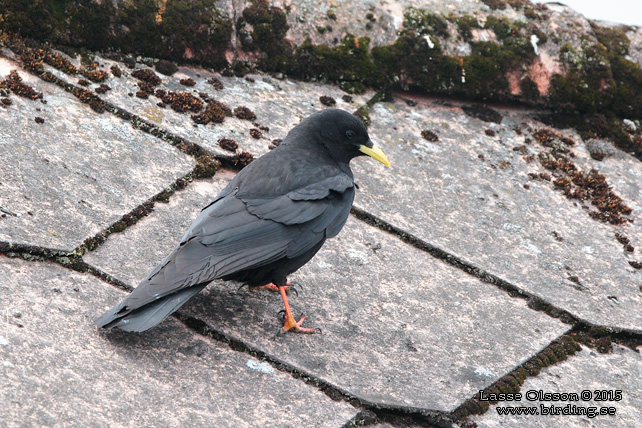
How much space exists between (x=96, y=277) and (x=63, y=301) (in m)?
0.23

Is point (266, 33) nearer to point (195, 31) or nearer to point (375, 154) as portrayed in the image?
point (195, 31)

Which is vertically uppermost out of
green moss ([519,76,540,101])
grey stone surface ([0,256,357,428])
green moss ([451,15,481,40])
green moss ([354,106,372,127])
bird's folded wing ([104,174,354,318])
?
green moss ([451,15,481,40])

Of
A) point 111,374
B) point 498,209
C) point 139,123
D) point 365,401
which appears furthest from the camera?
point 498,209

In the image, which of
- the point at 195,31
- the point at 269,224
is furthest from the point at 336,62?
the point at 269,224

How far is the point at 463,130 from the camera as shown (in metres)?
4.50

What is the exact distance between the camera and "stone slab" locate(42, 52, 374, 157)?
3.79m

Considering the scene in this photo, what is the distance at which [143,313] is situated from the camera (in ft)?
8.74

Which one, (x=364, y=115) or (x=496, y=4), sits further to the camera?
(x=496, y=4)

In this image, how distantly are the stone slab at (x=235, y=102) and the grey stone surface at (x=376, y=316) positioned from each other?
40 centimetres

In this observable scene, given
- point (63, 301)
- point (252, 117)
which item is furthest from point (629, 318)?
point (63, 301)

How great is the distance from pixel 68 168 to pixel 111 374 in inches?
51.6

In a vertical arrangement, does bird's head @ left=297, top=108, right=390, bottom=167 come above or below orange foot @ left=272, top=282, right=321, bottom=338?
above

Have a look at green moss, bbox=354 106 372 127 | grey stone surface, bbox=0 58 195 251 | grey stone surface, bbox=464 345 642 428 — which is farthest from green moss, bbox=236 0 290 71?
grey stone surface, bbox=464 345 642 428

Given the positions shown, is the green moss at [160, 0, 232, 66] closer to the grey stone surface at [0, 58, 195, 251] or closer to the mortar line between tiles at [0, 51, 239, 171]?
the mortar line between tiles at [0, 51, 239, 171]
